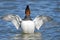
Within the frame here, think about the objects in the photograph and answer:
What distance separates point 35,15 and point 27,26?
2.84 m

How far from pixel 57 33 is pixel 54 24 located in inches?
48.6

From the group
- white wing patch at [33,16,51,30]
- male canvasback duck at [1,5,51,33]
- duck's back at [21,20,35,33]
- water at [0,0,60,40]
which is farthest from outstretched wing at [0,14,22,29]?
white wing patch at [33,16,51,30]

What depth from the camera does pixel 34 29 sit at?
13.6 metres

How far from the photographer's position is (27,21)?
13.1m

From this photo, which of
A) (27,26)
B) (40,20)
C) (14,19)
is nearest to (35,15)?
(40,20)

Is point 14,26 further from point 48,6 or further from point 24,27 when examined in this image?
point 48,6

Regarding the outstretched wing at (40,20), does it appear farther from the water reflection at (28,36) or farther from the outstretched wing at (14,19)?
the outstretched wing at (14,19)

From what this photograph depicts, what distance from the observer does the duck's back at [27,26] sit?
1314 cm

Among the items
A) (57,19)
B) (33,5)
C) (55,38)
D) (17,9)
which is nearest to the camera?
(55,38)

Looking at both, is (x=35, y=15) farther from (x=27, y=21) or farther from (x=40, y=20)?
(x=27, y=21)

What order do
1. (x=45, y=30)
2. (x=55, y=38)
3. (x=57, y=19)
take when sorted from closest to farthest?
(x=55, y=38) < (x=45, y=30) < (x=57, y=19)

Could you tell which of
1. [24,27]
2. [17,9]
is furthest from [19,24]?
[17,9]

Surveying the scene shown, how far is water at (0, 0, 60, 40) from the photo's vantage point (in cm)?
1322

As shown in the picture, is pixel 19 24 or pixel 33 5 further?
pixel 33 5
